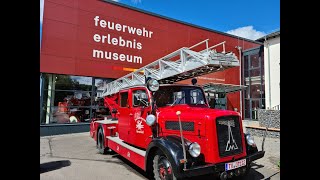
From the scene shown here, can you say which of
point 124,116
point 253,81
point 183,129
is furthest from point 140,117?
point 253,81

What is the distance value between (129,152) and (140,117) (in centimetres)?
88

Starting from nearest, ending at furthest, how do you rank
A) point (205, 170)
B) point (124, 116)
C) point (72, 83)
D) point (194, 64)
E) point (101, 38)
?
point (205, 170) < point (194, 64) < point (124, 116) < point (72, 83) < point (101, 38)

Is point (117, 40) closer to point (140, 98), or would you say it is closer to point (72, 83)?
point (72, 83)

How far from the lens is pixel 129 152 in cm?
559

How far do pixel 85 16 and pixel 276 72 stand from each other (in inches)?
576

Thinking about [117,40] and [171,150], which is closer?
[171,150]

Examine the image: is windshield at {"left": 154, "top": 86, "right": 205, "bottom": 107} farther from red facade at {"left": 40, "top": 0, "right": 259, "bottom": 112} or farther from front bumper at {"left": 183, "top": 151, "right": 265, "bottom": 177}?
red facade at {"left": 40, "top": 0, "right": 259, "bottom": 112}

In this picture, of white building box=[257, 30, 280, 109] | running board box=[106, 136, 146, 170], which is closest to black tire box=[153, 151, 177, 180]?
running board box=[106, 136, 146, 170]

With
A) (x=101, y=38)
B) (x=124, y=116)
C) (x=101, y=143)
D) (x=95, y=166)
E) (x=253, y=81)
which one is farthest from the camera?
(x=253, y=81)

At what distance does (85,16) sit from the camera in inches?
550

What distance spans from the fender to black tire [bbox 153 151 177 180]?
0.48 feet

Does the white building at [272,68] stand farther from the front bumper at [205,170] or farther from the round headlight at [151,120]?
the front bumper at [205,170]

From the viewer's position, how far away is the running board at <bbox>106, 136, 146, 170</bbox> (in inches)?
196
